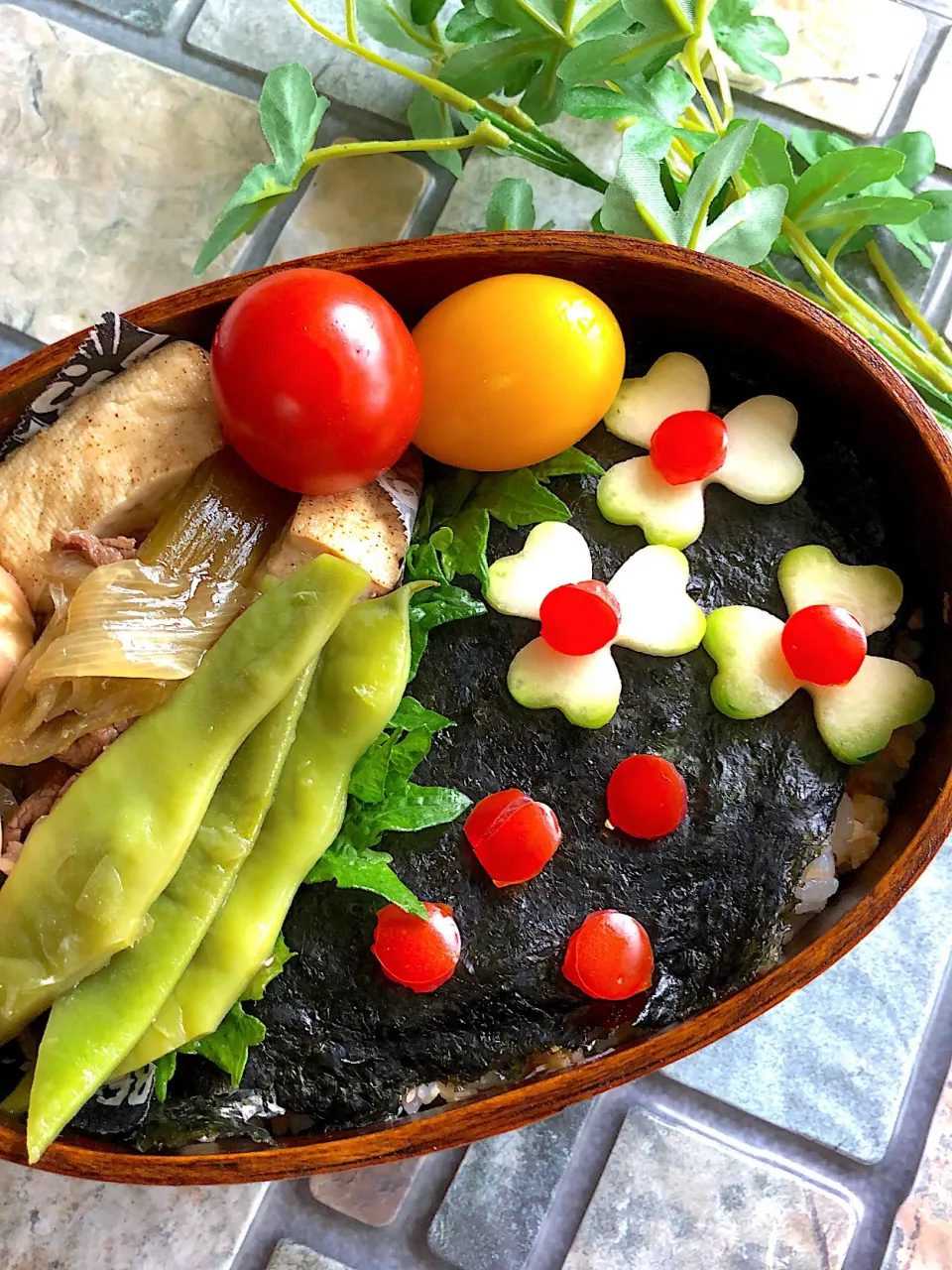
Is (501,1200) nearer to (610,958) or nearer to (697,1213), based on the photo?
(697,1213)

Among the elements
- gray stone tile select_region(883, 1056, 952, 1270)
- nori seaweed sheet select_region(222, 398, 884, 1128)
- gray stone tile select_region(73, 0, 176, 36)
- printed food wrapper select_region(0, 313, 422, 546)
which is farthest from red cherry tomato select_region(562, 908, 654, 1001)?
gray stone tile select_region(73, 0, 176, 36)

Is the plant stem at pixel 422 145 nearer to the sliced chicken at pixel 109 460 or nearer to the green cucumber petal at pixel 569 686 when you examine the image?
the sliced chicken at pixel 109 460

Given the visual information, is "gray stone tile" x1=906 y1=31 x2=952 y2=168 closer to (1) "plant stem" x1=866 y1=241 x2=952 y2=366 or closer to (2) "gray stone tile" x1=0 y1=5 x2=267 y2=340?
(1) "plant stem" x1=866 y1=241 x2=952 y2=366

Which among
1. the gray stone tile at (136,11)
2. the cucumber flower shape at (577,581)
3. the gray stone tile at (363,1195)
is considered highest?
the gray stone tile at (136,11)

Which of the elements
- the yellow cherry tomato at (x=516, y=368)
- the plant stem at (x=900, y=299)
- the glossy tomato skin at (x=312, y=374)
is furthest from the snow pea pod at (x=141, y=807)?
the plant stem at (x=900, y=299)

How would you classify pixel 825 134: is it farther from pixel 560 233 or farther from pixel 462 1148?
pixel 462 1148

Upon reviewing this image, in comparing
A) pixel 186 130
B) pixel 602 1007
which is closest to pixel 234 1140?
pixel 602 1007

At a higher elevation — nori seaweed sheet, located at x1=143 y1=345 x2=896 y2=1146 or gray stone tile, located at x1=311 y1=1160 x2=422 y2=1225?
nori seaweed sheet, located at x1=143 y1=345 x2=896 y2=1146
